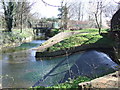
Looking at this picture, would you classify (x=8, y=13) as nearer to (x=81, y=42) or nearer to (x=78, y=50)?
(x=81, y=42)

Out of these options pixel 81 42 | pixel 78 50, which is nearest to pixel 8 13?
pixel 81 42

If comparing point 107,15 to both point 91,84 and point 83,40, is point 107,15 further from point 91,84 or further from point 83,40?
point 91,84

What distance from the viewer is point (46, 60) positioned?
1321cm

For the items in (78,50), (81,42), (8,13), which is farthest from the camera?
(8,13)

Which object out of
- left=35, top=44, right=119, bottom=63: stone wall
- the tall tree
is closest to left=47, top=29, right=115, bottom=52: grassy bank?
left=35, top=44, right=119, bottom=63: stone wall

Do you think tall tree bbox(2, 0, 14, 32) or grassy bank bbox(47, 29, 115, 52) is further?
tall tree bbox(2, 0, 14, 32)

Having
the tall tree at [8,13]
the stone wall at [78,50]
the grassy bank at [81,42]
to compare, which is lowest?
the stone wall at [78,50]

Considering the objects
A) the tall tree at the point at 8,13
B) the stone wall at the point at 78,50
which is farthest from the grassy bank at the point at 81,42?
the tall tree at the point at 8,13

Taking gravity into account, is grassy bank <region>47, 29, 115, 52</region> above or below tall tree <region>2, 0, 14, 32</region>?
below

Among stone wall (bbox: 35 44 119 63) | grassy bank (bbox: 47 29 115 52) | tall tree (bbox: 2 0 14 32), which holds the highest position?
tall tree (bbox: 2 0 14 32)

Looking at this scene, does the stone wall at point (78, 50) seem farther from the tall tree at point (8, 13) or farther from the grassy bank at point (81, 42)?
the tall tree at point (8, 13)

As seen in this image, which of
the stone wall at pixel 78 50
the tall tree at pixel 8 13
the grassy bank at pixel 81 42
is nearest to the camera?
the stone wall at pixel 78 50

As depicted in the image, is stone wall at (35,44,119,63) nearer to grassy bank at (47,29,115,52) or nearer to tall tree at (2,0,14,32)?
grassy bank at (47,29,115,52)

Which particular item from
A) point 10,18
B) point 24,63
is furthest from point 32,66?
point 10,18
